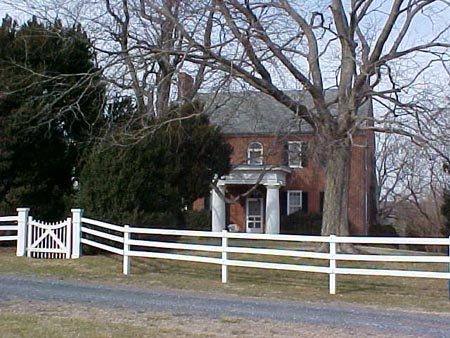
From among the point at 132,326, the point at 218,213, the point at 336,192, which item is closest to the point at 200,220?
the point at 218,213

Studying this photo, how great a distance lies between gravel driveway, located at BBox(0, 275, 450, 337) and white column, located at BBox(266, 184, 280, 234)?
23636 mm

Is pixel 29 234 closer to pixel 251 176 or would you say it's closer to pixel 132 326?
pixel 132 326

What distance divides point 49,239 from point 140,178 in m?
3.03

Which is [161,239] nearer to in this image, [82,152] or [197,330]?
[82,152]

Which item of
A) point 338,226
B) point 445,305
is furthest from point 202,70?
point 445,305

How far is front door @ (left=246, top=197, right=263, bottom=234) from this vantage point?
41.1m

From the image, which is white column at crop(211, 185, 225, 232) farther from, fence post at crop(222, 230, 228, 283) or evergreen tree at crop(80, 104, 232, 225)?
fence post at crop(222, 230, 228, 283)

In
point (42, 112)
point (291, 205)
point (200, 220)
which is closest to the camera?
point (42, 112)

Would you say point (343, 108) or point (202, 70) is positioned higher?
point (202, 70)

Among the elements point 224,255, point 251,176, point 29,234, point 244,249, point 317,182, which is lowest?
point 224,255

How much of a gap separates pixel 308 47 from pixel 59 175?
9.39 meters

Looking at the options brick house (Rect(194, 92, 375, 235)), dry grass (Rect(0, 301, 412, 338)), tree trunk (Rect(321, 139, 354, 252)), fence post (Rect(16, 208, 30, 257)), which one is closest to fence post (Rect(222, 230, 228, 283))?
dry grass (Rect(0, 301, 412, 338))

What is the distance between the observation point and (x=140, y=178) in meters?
20.6

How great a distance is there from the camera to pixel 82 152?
950 inches
